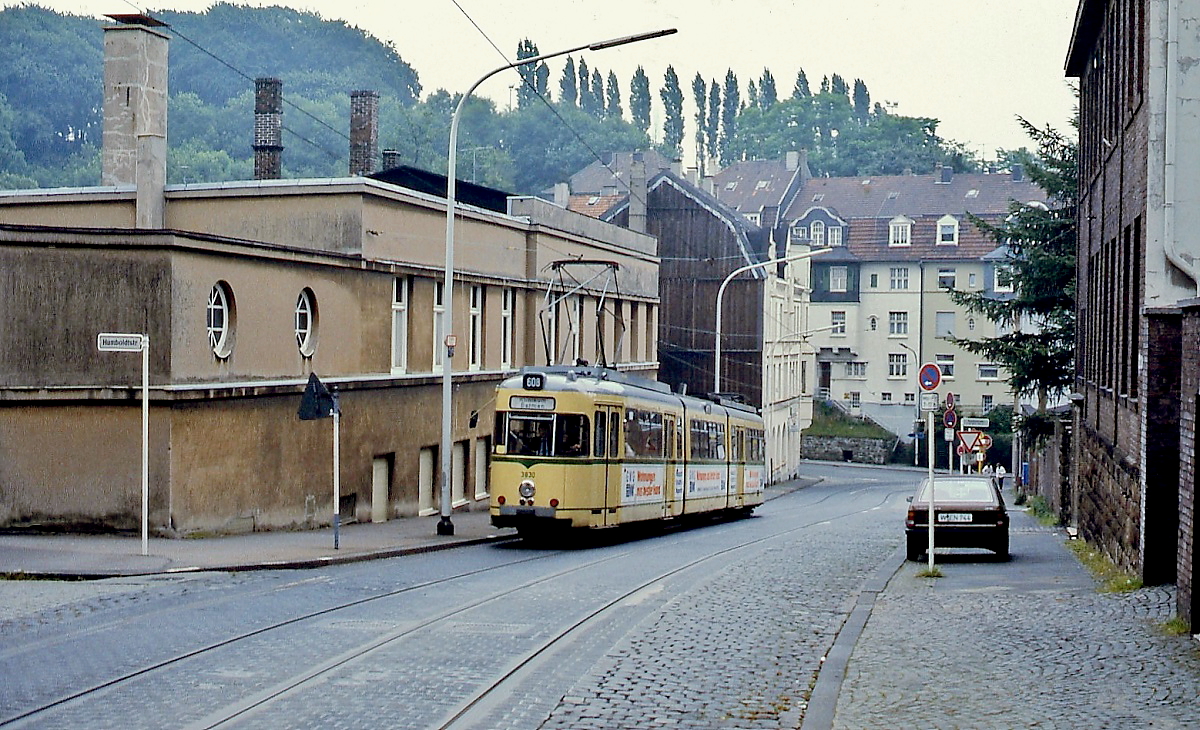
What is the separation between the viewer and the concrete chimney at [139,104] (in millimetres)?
30203

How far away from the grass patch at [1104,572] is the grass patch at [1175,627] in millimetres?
3636

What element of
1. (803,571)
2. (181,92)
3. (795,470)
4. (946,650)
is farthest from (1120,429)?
(181,92)

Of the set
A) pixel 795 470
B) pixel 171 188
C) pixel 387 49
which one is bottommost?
pixel 795 470

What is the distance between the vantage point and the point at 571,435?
84.2 ft

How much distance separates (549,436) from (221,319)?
5621 mm

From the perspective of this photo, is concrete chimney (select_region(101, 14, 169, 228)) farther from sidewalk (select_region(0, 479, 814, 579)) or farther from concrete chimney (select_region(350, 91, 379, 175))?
concrete chimney (select_region(350, 91, 379, 175))

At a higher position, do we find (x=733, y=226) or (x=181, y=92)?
(x=181, y=92)

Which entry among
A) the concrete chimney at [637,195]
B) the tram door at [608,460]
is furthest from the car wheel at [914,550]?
the concrete chimney at [637,195]

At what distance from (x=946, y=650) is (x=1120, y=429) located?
36.0 feet

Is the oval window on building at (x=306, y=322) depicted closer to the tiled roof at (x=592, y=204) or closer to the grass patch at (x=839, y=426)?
the tiled roof at (x=592, y=204)

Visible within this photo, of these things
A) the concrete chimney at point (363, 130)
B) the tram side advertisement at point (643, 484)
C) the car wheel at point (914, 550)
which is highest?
the concrete chimney at point (363, 130)

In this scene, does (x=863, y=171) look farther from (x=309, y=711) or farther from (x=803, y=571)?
(x=309, y=711)

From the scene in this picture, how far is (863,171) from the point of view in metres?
151

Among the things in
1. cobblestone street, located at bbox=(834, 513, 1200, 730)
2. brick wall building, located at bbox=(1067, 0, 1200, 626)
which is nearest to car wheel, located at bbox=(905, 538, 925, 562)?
brick wall building, located at bbox=(1067, 0, 1200, 626)
